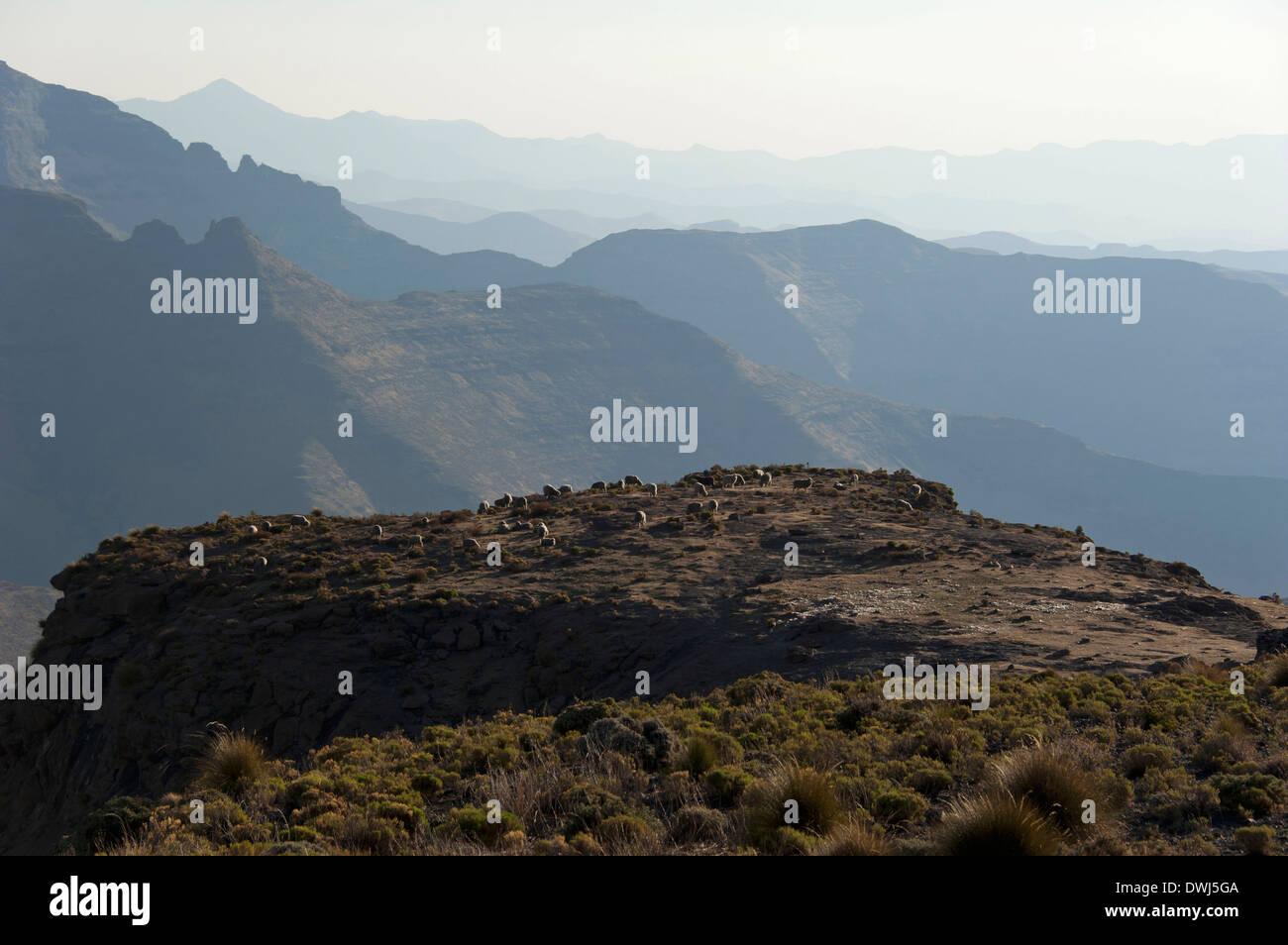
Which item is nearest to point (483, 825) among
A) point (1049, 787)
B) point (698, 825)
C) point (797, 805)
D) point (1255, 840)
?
point (698, 825)

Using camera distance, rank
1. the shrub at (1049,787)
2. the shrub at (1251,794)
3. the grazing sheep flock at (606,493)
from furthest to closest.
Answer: the grazing sheep flock at (606,493), the shrub at (1251,794), the shrub at (1049,787)

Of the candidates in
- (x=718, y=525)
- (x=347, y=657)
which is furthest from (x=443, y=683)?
(x=718, y=525)

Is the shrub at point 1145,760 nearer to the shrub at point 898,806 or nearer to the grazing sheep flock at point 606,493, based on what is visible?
the shrub at point 898,806

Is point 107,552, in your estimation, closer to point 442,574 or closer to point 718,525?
point 442,574

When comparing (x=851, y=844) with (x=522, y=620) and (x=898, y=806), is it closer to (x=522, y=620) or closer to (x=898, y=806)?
(x=898, y=806)

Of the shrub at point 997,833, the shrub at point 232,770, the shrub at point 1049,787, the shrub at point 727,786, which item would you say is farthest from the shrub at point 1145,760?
the shrub at point 232,770

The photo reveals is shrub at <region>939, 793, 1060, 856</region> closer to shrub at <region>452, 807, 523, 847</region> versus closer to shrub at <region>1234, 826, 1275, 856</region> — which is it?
shrub at <region>1234, 826, 1275, 856</region>
